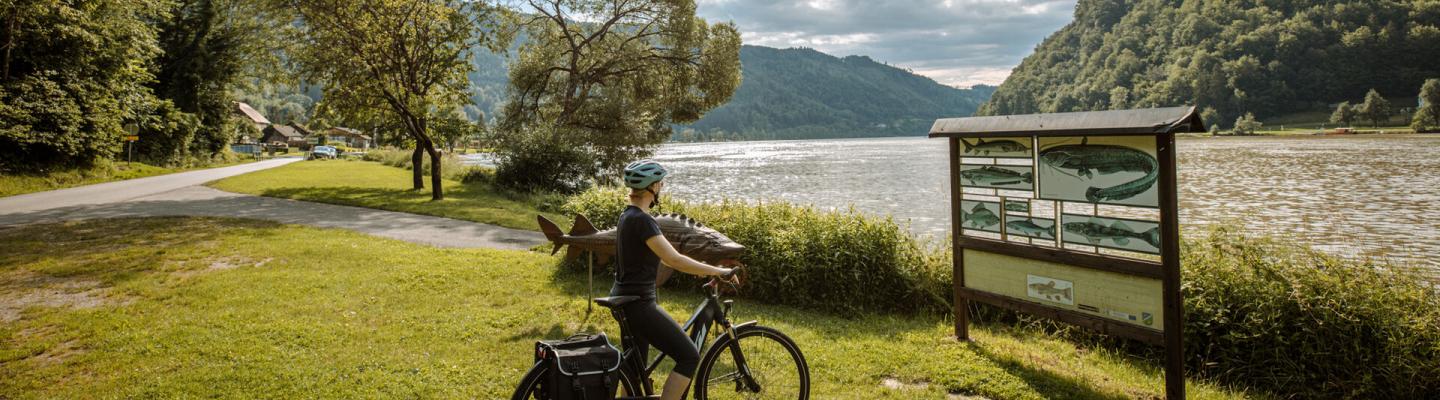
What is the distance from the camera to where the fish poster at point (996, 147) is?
23.4ft

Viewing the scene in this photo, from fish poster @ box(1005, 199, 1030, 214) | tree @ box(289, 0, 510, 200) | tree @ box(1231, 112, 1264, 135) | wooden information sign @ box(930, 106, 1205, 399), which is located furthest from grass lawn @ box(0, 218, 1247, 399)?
tree @ box(1231, 112, 1264, 135)

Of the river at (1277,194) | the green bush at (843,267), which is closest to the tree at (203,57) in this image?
the river at (1277,194)

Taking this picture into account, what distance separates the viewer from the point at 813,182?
43.5 meters

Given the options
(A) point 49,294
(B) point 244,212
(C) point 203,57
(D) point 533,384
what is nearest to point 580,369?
(D) point 533,384

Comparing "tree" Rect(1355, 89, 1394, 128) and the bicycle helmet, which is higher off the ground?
"tree" Rect(1355, 89, 1394, 128)

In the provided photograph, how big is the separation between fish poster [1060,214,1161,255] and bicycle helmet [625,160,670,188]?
4475 millimetres

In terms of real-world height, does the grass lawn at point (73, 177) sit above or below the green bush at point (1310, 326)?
above

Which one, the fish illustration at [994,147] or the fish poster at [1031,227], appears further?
the fish illustration at [994,147]

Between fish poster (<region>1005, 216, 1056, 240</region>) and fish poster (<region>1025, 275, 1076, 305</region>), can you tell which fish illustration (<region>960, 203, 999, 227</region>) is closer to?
fish poster (<region>1005, 216, 1056, 240</region>)

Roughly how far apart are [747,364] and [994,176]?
3986 millimetres

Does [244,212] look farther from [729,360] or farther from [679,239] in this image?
[729,360]

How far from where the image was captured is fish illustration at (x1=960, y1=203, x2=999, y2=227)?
7.55 metres

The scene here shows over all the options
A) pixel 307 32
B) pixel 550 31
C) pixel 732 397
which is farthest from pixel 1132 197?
pixel 550 31

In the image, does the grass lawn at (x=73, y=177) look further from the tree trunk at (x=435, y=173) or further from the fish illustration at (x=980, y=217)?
the fish illustration at (x=980, y=217)
